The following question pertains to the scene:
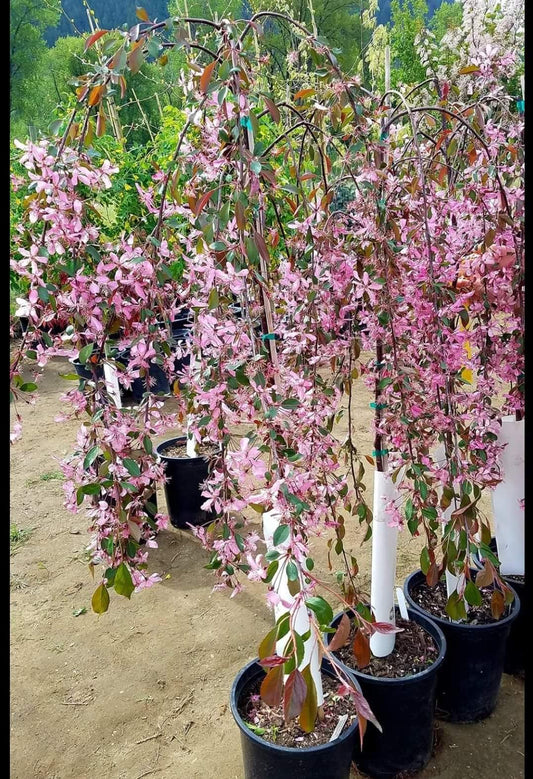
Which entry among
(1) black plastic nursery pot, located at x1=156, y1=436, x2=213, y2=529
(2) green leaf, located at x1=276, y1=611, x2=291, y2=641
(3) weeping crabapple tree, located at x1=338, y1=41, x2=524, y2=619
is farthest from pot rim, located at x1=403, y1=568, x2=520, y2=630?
(1) black plastic nursery pot, located at x1=156, y1=436, x2=213, y2=529

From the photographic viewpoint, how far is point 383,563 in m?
1.55

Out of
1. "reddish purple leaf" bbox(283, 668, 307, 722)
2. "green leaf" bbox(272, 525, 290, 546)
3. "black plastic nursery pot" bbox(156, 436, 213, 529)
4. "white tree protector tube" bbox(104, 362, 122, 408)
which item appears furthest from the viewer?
"black plastic nursery pot" bbox(156, 436, 213, 529)

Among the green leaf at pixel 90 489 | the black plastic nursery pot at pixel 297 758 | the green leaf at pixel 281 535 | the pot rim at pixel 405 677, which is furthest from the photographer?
the pot rim at pixel 405 677

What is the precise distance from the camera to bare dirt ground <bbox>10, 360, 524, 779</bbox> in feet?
5.24

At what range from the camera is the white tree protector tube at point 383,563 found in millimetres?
1531

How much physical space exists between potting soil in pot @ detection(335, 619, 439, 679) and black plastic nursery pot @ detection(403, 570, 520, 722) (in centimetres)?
6

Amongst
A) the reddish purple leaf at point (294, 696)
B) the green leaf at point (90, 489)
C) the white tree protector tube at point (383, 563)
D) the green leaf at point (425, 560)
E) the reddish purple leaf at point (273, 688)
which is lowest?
the white tree protector tube at point (383, 563)

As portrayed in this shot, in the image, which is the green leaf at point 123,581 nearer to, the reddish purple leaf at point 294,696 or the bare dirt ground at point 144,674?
the reddish purple leaf at point 294,696

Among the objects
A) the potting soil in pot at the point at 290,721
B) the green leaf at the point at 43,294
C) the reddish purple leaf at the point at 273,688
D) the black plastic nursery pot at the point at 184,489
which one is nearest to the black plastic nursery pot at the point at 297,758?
the potting soil in pot at the point at 290,721

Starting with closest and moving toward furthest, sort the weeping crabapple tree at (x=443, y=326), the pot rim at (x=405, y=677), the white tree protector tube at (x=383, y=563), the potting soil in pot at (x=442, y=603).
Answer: the weeping crabapple tree at (x=443, y=326)
the pot rim at (x=405, y=677)
the white tree protector tube at (x=383, y=563)
the potting soil in pot at (x=442, y=603)

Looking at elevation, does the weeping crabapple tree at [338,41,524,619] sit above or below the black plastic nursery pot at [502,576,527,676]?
above

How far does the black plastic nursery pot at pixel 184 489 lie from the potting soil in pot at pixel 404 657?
46.0 inches

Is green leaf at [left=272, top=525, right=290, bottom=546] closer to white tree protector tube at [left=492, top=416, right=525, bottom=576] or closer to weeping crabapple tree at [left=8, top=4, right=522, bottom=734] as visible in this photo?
weeping crabapple tree at [left=8, top=4, right=522, bottom=734]

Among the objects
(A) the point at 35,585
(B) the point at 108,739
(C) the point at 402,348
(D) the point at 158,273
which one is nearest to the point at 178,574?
(A) the point at 35,585
